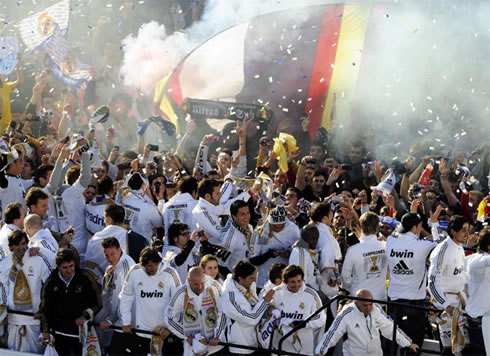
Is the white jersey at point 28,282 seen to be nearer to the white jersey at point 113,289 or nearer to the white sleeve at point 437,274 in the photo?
the white jersey at point 113,289

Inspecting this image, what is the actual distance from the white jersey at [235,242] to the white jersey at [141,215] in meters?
1.03

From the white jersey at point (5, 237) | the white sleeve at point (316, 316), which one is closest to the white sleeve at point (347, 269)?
the white sleeve at point (316, 316)

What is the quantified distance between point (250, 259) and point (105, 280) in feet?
4.49

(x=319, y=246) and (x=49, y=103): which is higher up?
(x=319, y=246)

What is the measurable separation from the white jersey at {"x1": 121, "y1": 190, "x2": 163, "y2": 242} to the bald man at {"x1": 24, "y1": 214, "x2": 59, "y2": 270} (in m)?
1.08

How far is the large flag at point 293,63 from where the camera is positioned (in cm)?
1524

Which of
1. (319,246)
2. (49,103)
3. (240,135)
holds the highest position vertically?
(319,246)

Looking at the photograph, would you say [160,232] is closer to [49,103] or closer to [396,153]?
[396,153]

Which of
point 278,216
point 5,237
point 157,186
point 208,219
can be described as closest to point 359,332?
point 278,216

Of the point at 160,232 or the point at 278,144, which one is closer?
the point at 160,232

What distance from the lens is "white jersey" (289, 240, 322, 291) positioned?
930 cm

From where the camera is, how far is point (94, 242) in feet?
32.4

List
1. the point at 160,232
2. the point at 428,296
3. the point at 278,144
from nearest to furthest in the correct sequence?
the point at 428,296 → the point at 160,232 → the point at 278,144

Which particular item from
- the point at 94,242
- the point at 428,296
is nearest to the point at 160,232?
the point at 94,242
